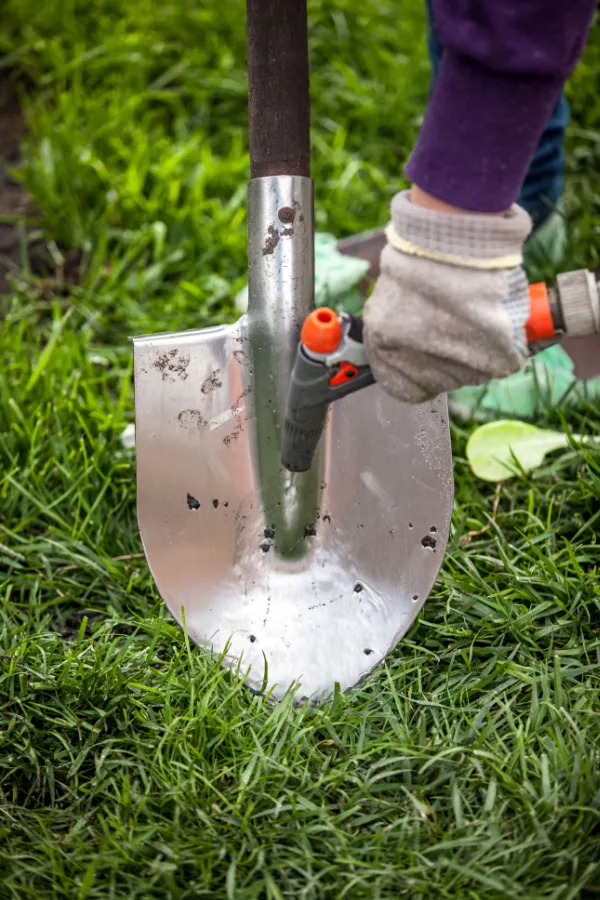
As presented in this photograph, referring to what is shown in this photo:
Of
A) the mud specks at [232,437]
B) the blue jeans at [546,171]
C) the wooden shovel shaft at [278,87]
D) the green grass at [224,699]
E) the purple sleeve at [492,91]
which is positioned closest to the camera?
the purple sleeve at [492,91]

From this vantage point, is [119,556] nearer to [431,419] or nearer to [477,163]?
[431,419]

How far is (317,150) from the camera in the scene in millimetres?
2564

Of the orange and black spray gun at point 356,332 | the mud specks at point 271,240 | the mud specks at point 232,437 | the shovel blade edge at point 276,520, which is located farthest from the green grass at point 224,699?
the mud specks at point 271,240

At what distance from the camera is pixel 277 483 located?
133cm

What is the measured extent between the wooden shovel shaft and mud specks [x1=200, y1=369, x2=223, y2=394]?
0.98ft

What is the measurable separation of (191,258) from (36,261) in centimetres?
42

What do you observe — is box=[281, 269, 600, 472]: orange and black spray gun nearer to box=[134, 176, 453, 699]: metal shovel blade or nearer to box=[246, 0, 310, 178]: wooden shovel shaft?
box=[134, 176, 453, 699]: metal shovel blade

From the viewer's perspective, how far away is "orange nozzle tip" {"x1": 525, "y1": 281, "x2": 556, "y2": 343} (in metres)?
1.07

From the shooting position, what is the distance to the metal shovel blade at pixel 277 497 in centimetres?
127

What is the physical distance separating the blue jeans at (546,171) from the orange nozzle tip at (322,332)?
3.47ft

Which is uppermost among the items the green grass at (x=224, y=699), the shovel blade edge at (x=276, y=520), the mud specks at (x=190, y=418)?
the mud specks at (x=190, y=418)

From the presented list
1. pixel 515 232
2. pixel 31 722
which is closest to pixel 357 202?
pixel 515 232

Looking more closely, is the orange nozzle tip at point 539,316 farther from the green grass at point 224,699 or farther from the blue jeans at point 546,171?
the blue jeans at point 546,171

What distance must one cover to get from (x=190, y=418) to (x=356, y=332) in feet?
1.09
